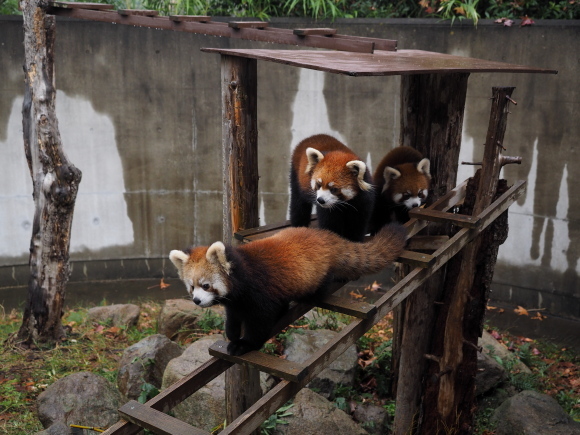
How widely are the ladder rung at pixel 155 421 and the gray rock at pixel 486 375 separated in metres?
3.41

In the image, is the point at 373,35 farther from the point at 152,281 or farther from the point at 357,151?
the point at 152,281

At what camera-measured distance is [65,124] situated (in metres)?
7.96

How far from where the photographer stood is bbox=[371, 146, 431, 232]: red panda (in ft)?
13.4

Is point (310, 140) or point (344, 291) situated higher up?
point (310, 140)

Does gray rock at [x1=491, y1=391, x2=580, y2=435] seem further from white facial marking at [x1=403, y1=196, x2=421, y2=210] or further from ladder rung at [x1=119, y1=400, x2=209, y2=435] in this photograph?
ladder rung at [x1=119, y1=400, x2=209, y2=435]

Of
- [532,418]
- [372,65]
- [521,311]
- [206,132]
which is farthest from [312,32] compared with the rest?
[521,311]

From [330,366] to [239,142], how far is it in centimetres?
247

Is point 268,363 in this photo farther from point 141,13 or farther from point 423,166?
point 141,13

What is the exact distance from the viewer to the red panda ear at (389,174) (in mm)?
4043

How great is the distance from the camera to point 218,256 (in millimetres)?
2805

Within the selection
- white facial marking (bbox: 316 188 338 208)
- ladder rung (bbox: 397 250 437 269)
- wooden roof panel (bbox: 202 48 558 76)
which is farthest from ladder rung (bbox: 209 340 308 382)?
wooden roof panel (bbox: 202 48 558 76)

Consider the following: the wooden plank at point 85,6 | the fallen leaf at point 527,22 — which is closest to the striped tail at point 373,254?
the wooden plank at point 85,6

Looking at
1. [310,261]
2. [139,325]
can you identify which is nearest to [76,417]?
[139,325]

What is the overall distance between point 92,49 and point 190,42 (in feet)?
3.97
